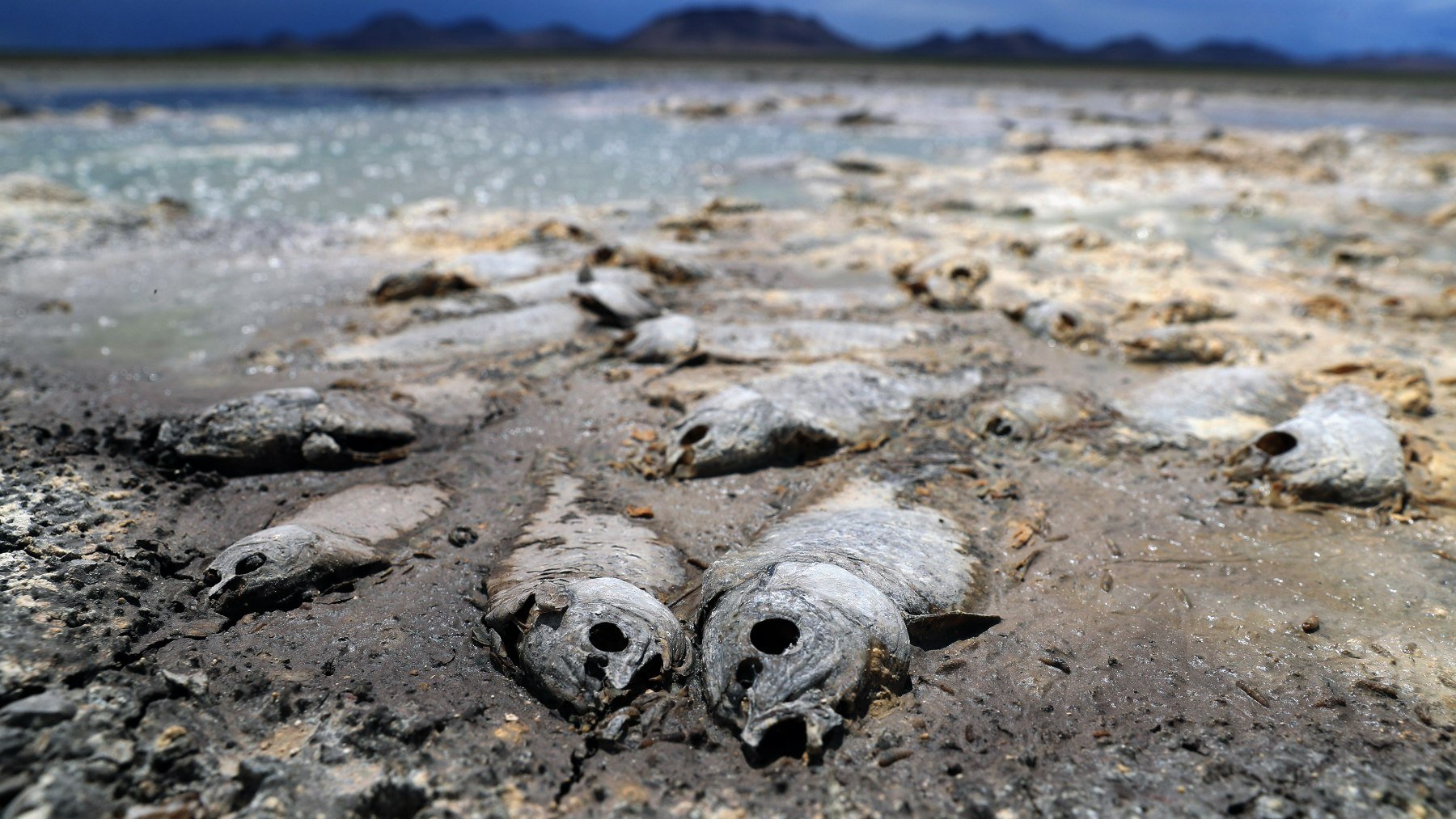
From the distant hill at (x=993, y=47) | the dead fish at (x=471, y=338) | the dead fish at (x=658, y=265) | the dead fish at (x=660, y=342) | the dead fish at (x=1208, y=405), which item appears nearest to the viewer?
the dead fish at (x=1208, y=405)

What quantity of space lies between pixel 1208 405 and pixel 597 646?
4.80 metres

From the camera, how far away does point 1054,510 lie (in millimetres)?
4777

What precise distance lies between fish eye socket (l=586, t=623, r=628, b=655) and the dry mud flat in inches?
8.3

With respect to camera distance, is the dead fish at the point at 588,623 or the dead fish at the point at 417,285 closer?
the dead fish at the point at 588,623

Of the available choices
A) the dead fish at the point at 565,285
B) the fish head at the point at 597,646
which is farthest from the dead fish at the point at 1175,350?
the fish head at the point at 597,646

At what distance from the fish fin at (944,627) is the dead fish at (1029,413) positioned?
7.01 feet

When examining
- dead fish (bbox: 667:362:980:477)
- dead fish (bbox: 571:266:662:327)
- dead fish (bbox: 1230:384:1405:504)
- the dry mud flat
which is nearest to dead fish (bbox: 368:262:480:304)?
the dry mud flat

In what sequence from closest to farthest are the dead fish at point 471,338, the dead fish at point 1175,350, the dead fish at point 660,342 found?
the dead fish at point 660,342, the dead fish at point 471,338, the dead fish at point 1175,350

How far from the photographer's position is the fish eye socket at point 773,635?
10.1 ft

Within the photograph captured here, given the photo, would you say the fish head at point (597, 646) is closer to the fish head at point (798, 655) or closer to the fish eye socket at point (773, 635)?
the fish head at point (798, 655)

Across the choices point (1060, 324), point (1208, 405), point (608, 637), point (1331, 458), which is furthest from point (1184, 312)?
point (608, 637)

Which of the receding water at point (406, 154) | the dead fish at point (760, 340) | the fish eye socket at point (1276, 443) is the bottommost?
the fish eye socket at point (1276, 443)

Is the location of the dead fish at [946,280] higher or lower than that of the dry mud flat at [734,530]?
higher

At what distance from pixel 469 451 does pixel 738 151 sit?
1703cm
